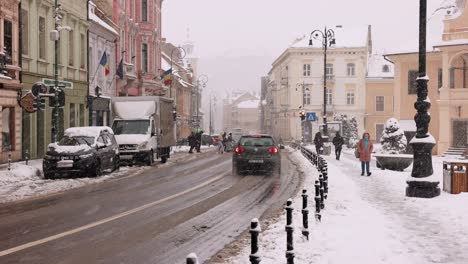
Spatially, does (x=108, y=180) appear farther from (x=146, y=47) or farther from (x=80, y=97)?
(x=146, y=47)

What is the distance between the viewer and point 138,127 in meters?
28.2

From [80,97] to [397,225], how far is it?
28.9m

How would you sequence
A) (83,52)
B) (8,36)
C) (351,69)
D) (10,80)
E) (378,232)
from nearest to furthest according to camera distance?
(378,232)
(10,80)
(8,36)
(83,52)
(351,69)

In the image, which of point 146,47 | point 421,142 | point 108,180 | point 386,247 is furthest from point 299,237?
point 146,47

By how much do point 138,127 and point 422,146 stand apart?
16.0 m

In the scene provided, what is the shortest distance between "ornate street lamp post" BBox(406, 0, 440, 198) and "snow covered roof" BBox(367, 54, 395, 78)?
62.2 meters

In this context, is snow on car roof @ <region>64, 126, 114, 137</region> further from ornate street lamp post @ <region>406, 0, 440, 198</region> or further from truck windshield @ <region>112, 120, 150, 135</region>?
ornate street lamp post @ <region>406, 0, 440, 198</region>

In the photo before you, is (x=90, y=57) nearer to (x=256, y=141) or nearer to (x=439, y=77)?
(x=256, y=141)

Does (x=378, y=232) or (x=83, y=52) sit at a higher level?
(x=83, y=52)

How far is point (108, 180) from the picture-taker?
20875 mm

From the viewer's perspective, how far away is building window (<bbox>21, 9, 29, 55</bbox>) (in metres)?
28.5

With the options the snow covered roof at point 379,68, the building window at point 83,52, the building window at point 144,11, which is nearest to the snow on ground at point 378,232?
the building window at point 83,52

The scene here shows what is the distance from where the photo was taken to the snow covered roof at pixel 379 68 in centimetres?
7671

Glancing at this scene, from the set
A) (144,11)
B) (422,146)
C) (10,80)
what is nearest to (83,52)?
(10,80)
